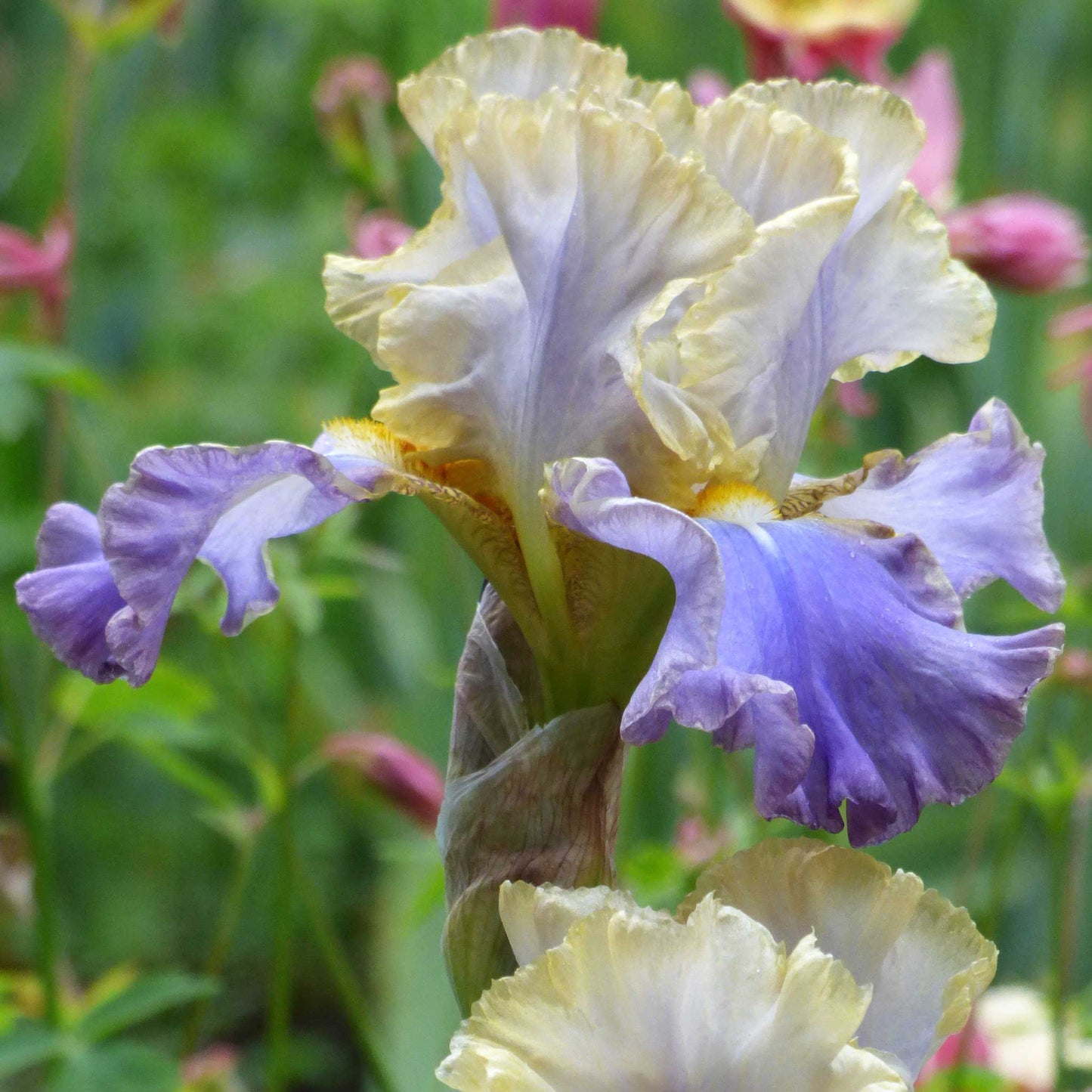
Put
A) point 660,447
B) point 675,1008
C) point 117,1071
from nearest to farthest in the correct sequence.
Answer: point 675,1008
point 660,447
point 117,1071

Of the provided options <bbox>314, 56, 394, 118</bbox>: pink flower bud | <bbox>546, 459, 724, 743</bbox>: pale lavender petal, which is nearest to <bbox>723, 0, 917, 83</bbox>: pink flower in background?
<bbox>314, 56, 394, 118</bbox>: pink flower bud

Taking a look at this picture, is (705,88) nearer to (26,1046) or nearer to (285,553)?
(285,553)

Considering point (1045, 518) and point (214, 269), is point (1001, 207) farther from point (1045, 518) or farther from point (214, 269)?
point (214, 269)

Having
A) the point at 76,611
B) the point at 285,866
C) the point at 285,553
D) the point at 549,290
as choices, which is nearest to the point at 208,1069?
the point at 285,866

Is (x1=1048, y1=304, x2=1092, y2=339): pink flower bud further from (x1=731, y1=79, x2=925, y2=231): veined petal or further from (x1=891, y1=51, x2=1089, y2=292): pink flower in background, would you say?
(x1=731, y1=79, x2=925, y2=231): veined petal

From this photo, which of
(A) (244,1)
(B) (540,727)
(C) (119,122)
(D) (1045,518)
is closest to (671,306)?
(B) (540,727)

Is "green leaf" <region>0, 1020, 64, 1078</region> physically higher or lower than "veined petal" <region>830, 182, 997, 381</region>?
lower
